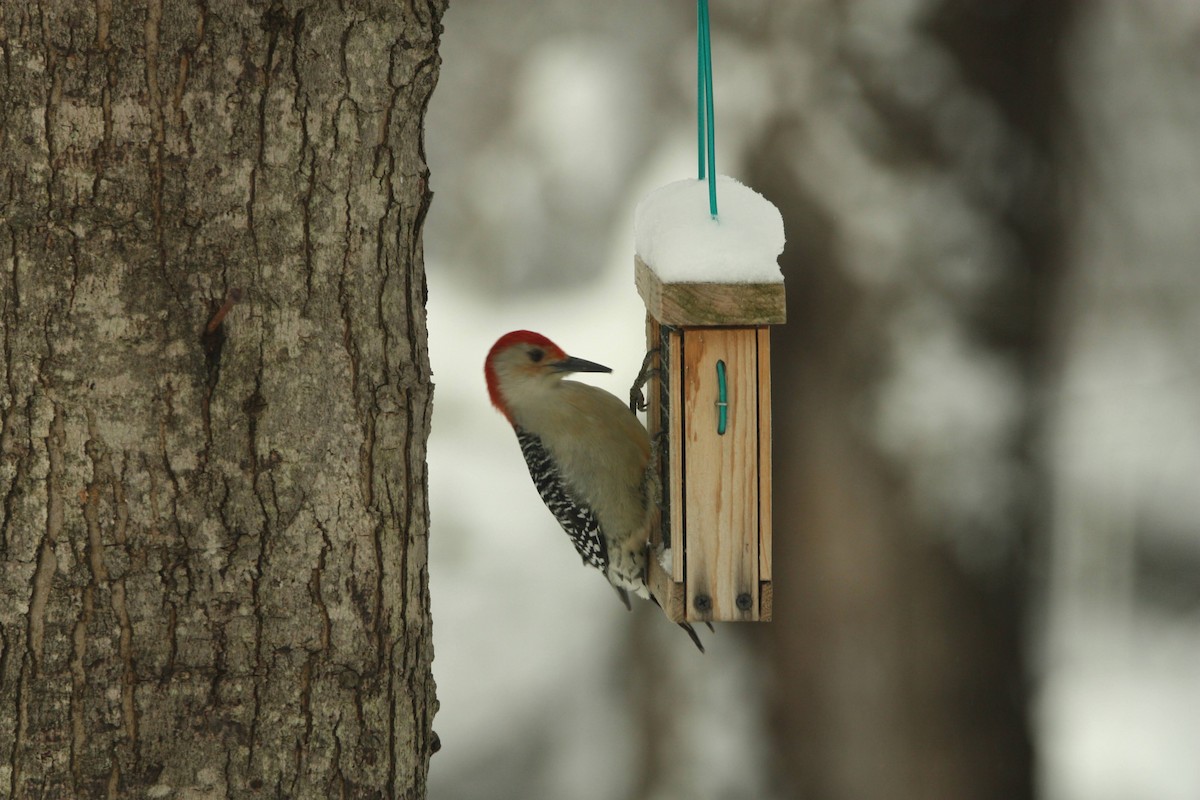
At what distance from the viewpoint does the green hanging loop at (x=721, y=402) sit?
290cm

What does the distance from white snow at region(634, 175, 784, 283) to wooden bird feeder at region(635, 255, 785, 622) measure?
2.8 inches

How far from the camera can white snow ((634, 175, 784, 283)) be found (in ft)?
9.32

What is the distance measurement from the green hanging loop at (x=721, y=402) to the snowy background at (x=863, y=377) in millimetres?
2599

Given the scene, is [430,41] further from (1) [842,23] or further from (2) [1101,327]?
(2) [1101,327]

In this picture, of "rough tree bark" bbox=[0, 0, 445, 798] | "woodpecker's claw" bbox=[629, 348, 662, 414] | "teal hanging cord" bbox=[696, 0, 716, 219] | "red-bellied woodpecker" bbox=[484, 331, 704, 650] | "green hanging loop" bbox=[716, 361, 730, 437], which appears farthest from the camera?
"red-bellied woodpecker" bbox=[484, 331, 704, 650]

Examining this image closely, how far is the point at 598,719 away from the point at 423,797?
13.6ft

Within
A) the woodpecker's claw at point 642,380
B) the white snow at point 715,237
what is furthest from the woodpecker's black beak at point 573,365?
the white snow at point 715,237

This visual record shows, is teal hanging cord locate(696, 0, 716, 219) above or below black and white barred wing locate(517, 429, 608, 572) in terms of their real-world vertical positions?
above

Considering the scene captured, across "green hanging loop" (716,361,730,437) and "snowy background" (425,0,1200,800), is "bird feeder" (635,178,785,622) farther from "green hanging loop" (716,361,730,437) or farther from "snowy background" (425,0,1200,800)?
"snowy background" (425,0,1200,800)

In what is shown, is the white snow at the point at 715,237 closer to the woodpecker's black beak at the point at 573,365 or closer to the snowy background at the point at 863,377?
the woodpecker's black beak at the point at 573,365

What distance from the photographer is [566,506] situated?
4137 millimetres

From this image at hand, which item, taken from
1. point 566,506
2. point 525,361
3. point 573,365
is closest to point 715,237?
point 573,365

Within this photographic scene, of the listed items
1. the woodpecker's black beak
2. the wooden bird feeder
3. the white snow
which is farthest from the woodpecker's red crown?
the wooden bird feeder

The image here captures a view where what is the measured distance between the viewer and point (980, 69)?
5.46m
